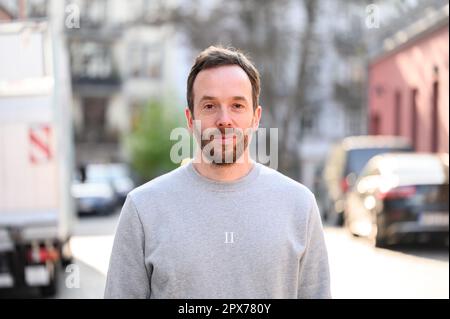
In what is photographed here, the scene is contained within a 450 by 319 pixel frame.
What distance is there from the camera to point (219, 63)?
120 inches

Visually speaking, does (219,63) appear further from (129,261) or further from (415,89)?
(415,89)

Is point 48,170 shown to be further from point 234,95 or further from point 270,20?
point 270,20

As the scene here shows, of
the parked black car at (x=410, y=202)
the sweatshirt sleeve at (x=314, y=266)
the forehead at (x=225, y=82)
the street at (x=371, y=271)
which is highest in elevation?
the forehead at (x=225, y=82)

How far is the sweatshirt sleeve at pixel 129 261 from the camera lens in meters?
2.97

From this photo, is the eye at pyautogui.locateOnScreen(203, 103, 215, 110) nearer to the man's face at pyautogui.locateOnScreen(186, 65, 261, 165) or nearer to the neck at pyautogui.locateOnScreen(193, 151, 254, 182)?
the man's face at pyautogui.locateOnScreen(186, 65, 261, 165)

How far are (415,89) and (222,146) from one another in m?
20.3

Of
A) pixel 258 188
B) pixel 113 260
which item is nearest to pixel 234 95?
pixel 258 188

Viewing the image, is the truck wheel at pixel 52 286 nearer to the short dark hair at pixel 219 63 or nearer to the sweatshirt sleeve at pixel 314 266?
the short dark hair at pixel 219 63

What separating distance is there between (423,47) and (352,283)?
1055 cm

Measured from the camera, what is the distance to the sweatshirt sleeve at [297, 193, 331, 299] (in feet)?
9.87

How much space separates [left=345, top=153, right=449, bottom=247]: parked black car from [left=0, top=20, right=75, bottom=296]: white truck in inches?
201

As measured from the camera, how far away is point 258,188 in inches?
118

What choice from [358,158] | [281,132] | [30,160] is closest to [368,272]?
[30,160]

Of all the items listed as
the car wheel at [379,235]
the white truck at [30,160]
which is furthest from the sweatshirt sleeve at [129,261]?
the car wheel at [379,235]
